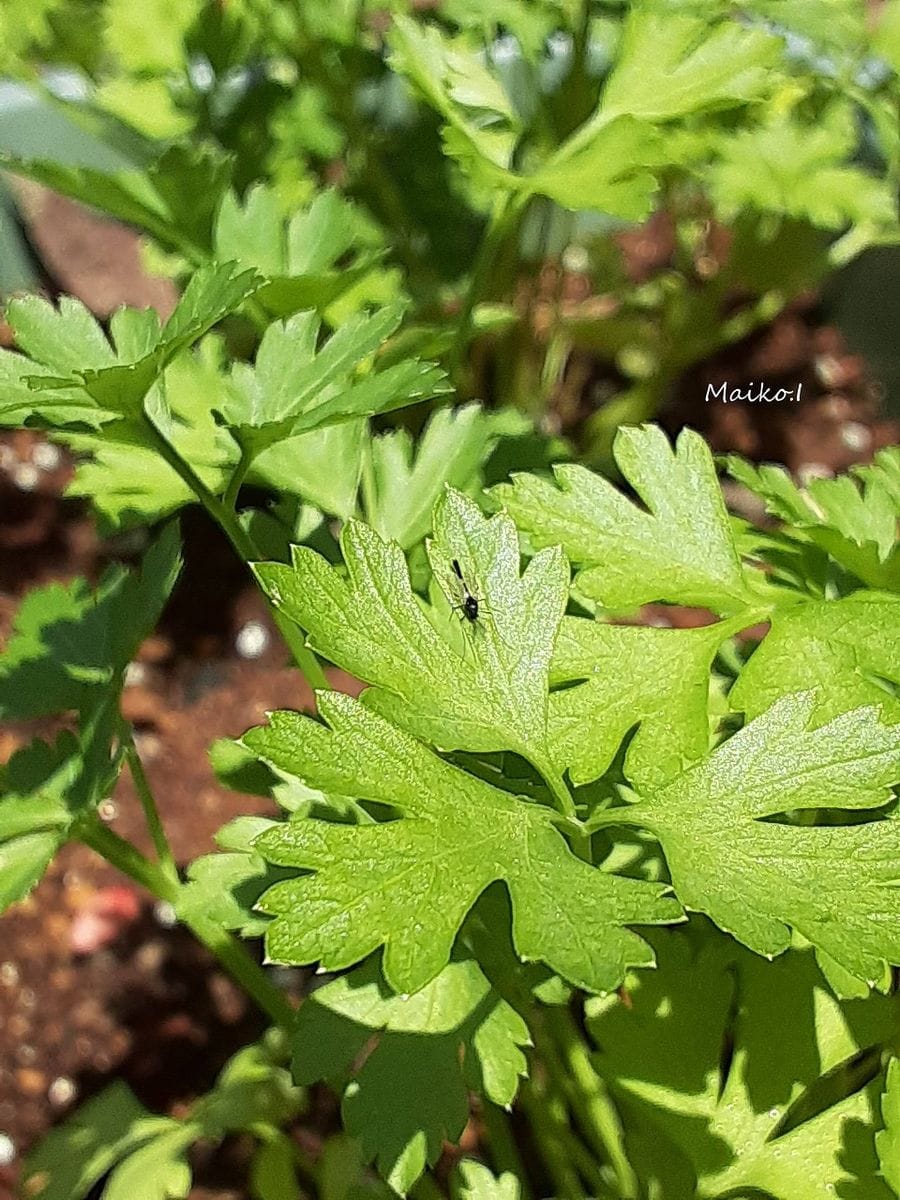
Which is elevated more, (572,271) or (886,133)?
(886,133)

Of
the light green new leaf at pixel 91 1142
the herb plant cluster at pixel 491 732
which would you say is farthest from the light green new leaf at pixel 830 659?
the light green new leaf at pixel 91 1142

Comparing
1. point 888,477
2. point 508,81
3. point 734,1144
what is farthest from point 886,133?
point 734,1144

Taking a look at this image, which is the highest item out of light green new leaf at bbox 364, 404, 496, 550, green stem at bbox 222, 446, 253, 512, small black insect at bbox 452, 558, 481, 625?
green stem at bbox 222, 446, 253, 512

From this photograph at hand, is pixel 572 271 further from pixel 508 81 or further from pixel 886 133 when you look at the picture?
pixel 886 133

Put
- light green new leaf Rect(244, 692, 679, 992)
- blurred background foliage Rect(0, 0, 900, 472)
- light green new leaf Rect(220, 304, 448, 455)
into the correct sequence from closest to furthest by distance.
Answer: light green new leaf Rect(244, 692, 679, 992) < light green new leaf Rect(220, 304, 448, 455) < blurred background foliage Rect(0, 0, 900, 472)

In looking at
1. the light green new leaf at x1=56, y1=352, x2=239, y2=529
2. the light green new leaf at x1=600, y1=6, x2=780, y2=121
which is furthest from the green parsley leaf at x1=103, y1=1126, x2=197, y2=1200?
the light green new leaf at x1=600, y1=6, x2=780, y2=121

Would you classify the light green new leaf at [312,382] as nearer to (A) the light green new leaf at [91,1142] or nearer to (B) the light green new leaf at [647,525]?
(B) the light green new leaf at [647,525]

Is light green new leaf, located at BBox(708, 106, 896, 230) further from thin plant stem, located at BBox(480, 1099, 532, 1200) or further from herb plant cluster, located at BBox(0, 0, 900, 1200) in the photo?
thin plant stem, located at BBox(480, 1099, 532, 1200)
